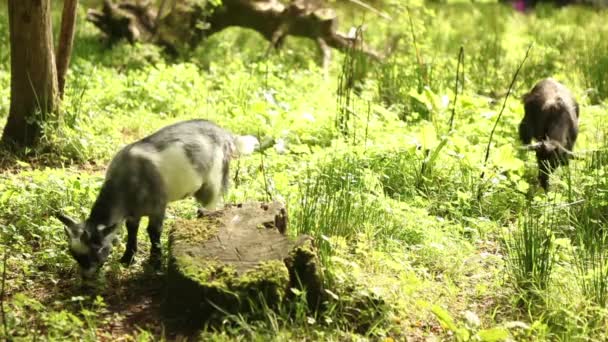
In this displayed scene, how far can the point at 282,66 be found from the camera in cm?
918

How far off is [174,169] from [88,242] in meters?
0.74

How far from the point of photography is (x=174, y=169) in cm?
493

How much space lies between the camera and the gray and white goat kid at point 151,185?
4.48m

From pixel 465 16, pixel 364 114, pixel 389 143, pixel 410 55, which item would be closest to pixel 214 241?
pixel 389 143

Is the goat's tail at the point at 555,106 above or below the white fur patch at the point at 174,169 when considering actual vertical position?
above

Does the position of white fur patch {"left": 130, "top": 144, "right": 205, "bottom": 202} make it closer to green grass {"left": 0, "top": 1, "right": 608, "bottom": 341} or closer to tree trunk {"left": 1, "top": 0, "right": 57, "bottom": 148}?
green grass {"left": 0, "top": 1, "right": 608, "bottom": 341}

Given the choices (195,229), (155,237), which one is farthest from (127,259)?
(195,229)

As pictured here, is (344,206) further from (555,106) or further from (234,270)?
(555,106)

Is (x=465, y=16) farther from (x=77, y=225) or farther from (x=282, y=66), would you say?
(x=77, y=225)

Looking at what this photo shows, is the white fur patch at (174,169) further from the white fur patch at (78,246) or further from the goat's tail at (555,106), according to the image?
the goat's tail at (555,106)

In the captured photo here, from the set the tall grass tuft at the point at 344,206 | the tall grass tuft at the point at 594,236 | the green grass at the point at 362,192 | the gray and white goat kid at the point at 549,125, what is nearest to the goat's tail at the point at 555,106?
the gray and white goat kid at the point at 549,125

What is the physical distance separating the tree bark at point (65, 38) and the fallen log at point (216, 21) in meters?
2.66

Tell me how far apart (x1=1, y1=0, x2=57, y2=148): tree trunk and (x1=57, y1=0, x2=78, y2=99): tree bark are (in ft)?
1.03

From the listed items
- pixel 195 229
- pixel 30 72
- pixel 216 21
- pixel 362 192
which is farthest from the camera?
pixel 216 21
